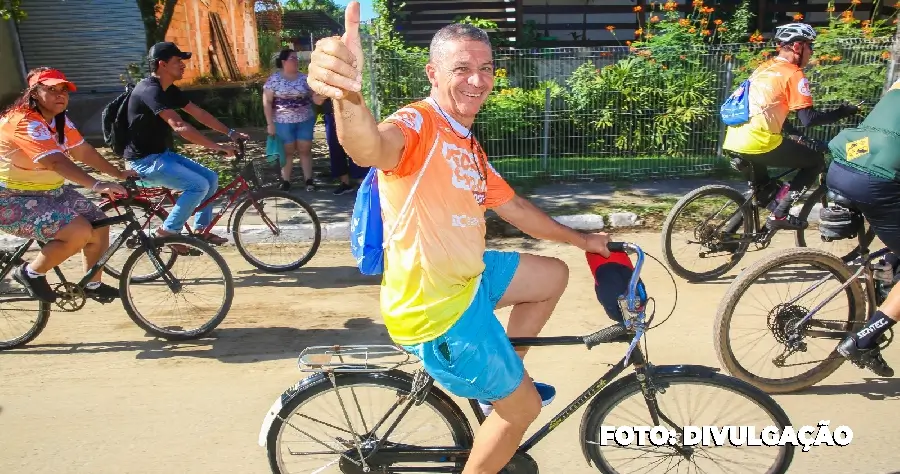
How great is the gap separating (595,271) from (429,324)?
740 mm

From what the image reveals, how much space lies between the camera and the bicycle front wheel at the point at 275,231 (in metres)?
6.49

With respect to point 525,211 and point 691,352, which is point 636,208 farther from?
point 525,211

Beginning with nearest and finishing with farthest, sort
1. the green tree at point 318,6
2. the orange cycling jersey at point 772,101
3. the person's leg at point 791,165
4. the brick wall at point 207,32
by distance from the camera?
1. the orange cycling jersey at point 772,101
2. the person's leg at point 791,165
3. the brick wall at point 207,32
4. the green tree at point 318,6

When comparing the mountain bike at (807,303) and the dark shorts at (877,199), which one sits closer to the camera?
the dark shorts at (877,199)

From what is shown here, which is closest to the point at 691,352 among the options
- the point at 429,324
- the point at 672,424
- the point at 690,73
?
the point at 672,424

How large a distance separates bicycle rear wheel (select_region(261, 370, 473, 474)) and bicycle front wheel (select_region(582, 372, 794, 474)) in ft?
1.95

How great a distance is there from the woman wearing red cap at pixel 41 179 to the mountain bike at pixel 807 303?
4114 mm

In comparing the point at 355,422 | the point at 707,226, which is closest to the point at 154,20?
the point at 707,226

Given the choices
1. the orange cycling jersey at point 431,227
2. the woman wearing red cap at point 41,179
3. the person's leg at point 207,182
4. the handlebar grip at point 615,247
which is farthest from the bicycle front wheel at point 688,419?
the person's leg at point 207,182

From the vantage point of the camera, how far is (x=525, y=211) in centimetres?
300

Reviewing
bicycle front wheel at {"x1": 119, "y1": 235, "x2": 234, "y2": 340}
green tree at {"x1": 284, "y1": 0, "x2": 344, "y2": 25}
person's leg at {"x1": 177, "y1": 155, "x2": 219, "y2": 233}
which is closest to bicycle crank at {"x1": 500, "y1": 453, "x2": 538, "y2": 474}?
bicycle front wheel at {"x1": 119, "y1": 235, "x2": 234, "y2": 340}

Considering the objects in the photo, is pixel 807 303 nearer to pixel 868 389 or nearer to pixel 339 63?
pixel 868 389

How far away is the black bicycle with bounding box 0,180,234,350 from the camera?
495cm

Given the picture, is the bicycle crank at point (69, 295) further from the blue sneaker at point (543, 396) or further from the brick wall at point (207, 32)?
the brick wall at point (207, 32)
